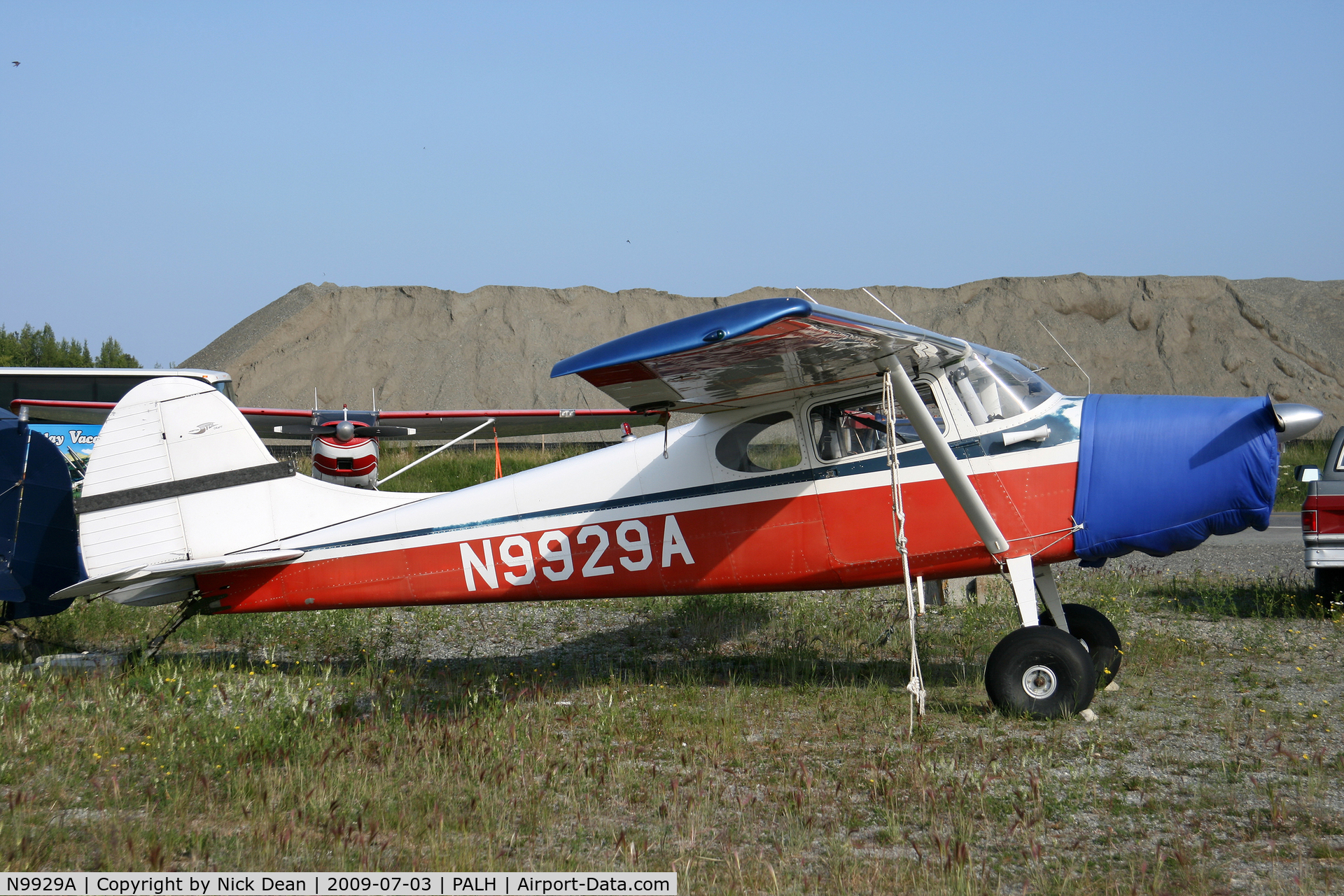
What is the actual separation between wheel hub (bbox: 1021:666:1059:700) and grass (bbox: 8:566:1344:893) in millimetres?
177

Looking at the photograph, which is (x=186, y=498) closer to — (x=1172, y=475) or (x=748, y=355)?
(x=748, y=355)

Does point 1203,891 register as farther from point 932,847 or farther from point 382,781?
point 382,781

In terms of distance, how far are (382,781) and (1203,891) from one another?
3414 mm

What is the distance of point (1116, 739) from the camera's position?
198 inches

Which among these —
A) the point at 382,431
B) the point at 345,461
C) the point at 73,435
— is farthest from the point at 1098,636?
the point at 73,435

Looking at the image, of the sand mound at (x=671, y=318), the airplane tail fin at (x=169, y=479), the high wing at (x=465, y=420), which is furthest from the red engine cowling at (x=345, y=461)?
the sand mound at (x=671, y=318)

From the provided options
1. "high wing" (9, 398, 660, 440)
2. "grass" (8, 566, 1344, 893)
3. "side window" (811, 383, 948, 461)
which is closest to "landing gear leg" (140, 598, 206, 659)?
"grass" (8, 566, 1344, 893)

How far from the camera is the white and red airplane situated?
540 centimetres

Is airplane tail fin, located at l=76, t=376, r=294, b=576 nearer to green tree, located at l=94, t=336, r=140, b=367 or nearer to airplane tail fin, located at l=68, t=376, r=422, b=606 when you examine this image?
airplane tail fin, located at l=68, t=376, r=422, b=606

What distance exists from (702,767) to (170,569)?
13.2ft

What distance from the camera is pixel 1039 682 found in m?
5.41

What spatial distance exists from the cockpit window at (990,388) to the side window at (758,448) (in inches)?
43.7

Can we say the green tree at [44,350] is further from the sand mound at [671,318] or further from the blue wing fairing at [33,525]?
the blue wing fairing at [33,525]

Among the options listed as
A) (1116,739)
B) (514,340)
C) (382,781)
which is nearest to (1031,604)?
(1116,739)
